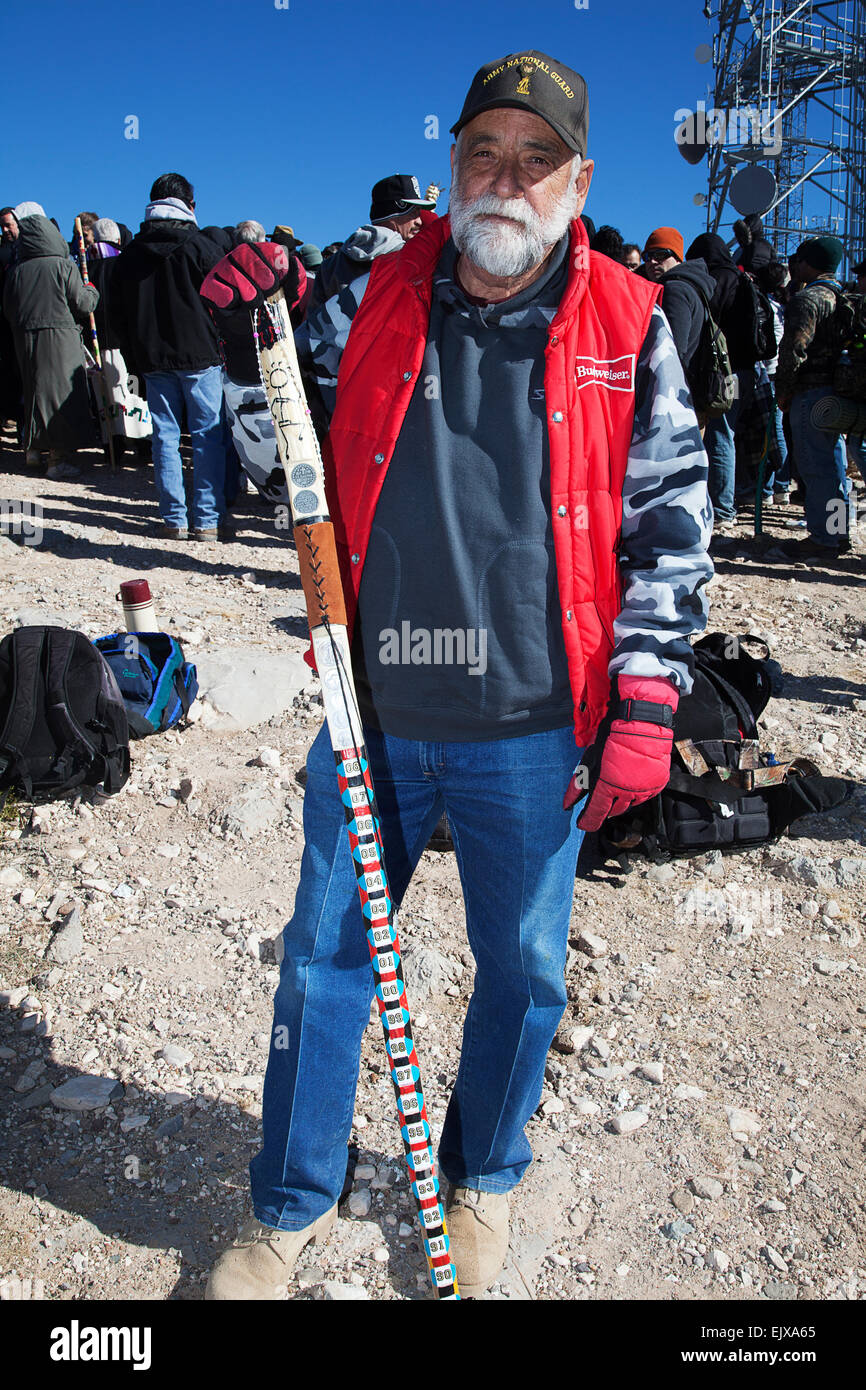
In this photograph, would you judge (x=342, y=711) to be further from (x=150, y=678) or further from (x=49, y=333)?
(x=49, y=333)

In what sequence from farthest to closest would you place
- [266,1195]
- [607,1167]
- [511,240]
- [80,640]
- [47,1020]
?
[80,640]
[47,1020]
[607,1167]
[266,1195]
[511,240]

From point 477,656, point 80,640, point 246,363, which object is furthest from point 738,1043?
point 80,640

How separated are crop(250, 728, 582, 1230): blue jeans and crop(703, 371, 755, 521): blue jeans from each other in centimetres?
681

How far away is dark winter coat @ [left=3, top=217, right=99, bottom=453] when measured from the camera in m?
8.88

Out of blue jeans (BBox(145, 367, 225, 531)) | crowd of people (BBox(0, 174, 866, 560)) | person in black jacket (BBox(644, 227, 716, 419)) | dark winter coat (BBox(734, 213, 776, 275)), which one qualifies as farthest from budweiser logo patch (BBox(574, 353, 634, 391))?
dark winter coat (BBox(734, 213, 776, 275))

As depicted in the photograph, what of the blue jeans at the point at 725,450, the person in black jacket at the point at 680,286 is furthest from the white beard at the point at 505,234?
the blue jeans at the point at 725,450

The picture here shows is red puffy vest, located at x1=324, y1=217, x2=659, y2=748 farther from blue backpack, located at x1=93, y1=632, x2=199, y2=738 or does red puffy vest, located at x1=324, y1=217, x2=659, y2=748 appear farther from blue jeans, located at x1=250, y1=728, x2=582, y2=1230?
blue backpack, located at x1=93, y1=632, x2=199, y2=738

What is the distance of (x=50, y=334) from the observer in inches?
363

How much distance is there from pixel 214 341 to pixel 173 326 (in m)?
0.31

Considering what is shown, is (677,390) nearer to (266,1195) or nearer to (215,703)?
(266,1195)

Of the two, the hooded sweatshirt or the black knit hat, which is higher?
the black knit hat

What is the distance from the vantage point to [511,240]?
1789 millimetres

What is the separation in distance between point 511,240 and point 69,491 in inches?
331

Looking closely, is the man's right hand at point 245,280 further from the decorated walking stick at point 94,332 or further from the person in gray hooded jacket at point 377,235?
the decorated walking stick at point 94,332
